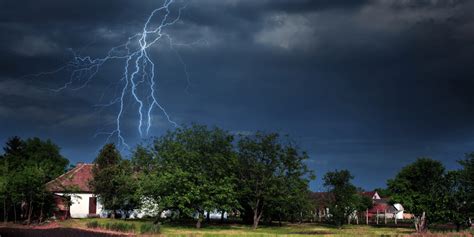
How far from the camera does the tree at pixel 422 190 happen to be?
1820 inches

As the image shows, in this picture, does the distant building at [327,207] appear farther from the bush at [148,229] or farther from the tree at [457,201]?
the bush at [148,229]

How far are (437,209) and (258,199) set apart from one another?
1560 centimetres

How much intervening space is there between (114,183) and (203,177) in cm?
1146

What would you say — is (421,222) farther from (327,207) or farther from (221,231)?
(221,231)

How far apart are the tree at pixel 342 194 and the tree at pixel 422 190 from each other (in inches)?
206

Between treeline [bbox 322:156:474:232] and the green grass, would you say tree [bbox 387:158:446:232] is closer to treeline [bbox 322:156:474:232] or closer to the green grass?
treeline [bbox 322:156:474:232]

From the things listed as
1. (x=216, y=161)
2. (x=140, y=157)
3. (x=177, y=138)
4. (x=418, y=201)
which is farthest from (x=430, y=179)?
(x=140, y=157)

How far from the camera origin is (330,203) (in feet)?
199

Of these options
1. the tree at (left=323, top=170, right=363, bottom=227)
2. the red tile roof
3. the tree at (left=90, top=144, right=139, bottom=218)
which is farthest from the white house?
the tree at (left=323, top=170, right=363, bottom=227)

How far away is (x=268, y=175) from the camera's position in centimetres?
5072

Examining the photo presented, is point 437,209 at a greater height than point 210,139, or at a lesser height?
lesser

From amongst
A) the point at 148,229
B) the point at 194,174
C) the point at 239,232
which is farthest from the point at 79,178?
the point at 148,229

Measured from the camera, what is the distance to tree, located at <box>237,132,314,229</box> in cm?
5034

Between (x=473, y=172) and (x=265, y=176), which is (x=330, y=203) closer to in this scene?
(x=265, y=176)
